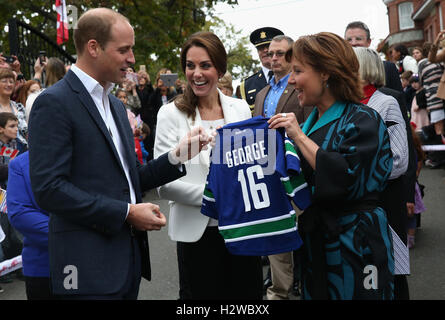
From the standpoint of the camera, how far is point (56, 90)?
2.28m

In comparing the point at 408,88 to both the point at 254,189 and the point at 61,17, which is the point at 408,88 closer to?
the point at 61,17

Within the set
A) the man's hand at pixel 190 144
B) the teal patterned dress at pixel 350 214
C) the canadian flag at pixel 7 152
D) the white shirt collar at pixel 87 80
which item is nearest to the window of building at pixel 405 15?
the canadian flag at pixel 7 152

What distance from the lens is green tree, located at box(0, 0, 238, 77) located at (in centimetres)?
1772

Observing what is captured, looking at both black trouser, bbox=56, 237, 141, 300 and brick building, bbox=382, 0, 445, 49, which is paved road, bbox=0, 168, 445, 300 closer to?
black trouser, bbox=56, 237, 141, 300

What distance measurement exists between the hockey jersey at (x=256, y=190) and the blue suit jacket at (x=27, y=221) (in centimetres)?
117

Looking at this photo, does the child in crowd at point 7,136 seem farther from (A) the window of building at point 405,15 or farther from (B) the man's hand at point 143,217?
(A) the window of building at point 405,15

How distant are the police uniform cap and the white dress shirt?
363cm

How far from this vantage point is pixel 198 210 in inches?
125

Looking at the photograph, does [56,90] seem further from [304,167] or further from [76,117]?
[304,167]

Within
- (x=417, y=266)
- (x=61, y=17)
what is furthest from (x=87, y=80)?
(x=61, y=17)

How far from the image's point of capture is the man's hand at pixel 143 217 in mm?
2312

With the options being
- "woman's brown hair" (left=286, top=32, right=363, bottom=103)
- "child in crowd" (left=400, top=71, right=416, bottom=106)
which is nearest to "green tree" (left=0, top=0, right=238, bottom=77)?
"child in crowd" (left=400, top=71, right=416, bottom=106)

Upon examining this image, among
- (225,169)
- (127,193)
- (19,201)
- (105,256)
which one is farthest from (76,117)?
(19,201)

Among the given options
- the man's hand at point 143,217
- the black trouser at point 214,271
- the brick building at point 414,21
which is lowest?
the black trouser at point 214,271
